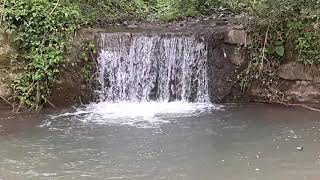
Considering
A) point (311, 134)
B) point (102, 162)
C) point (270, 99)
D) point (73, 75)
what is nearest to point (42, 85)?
point (73, 75)

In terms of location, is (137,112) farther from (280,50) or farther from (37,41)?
(280,50)

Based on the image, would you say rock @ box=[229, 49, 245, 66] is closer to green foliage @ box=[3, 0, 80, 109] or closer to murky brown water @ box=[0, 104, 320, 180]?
murky brown water @ box=[0, 104, 320, 180]

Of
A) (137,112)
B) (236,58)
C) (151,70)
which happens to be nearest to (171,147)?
(137,112)

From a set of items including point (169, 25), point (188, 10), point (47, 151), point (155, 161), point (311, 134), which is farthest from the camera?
point (188, 10)

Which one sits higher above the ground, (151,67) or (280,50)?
(280,50)

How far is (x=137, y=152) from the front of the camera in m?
6.77

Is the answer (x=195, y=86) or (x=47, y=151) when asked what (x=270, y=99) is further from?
(x=47, y=151)

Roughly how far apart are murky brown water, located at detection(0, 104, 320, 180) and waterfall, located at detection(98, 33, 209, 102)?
1062 millimetres

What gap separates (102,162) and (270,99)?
391 centimetres

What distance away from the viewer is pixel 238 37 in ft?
30.9

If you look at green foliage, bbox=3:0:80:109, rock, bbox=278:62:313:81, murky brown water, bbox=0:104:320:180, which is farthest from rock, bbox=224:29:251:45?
green foliage, bbox=3:0:80:109

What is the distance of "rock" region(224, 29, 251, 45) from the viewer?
370 inches

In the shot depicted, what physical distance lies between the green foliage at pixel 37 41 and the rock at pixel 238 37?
9.15 feet

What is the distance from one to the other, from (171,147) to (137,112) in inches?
80.6
